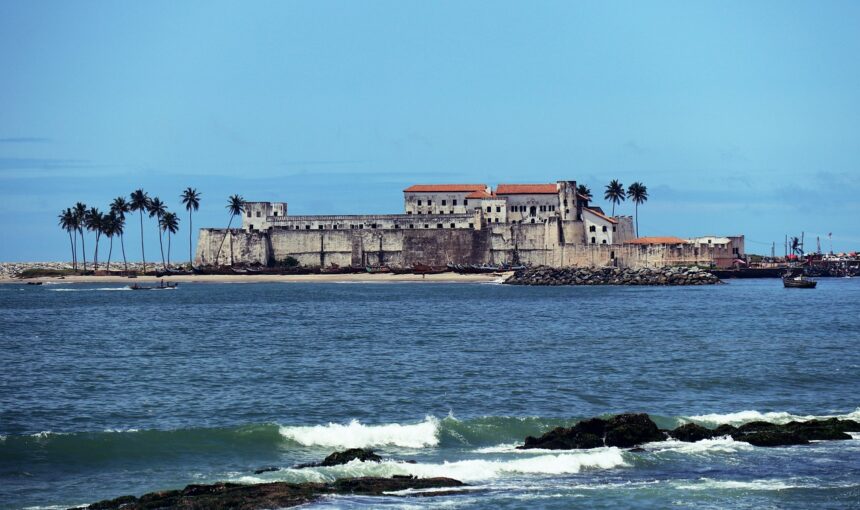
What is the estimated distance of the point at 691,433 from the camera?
25.4m

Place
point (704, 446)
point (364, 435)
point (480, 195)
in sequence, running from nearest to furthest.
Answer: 1. point (704, 446)
2. point (364, 435)
3. point (480, 195)

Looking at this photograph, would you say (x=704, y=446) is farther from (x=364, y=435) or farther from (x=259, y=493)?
(x=259, y=493)

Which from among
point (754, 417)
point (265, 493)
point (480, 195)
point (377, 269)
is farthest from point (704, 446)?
point (377, 269)

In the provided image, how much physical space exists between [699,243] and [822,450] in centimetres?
9552

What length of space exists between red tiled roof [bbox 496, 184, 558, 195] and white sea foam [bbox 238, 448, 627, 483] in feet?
314

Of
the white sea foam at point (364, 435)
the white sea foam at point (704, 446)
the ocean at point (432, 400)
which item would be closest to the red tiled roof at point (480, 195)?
the ocean at point (432, 400)

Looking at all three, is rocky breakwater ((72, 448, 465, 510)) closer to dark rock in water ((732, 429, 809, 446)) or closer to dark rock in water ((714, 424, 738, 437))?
dark rock in water ((714, 424, 738, 437))

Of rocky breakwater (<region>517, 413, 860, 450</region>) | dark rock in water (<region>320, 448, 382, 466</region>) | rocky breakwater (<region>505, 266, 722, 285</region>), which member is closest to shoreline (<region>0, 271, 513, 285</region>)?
rocky breakwater (<region>505, 266, 722, 285</region>)

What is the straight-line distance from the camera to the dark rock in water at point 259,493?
1934 cm

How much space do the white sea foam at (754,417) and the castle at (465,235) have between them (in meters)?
86.4

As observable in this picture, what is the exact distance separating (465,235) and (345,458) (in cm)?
9653

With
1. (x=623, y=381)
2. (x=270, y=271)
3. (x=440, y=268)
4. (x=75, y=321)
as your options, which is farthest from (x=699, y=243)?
(x=623, y=381)

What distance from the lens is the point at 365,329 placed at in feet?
184

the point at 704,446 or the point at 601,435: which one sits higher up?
the point at 601,435
